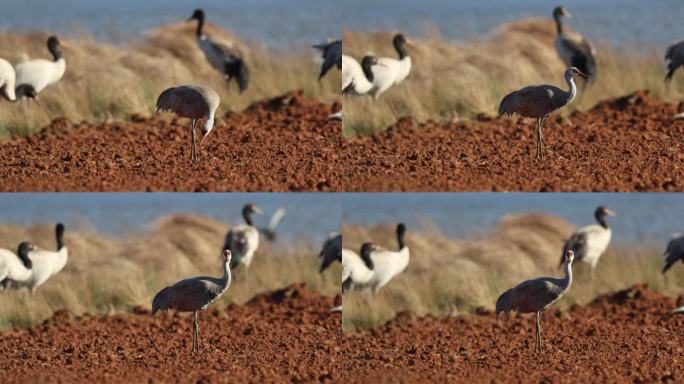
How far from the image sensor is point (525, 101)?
1371 centimetres

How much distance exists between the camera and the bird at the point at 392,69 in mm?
15234

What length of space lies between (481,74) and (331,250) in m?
2.32

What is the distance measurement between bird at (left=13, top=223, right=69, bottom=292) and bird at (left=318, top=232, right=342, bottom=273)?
8.45 feet

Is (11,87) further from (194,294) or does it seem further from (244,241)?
(194,294)

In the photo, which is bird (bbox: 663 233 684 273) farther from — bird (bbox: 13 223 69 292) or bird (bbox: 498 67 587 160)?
bird (bbox: 13 223 69 292)

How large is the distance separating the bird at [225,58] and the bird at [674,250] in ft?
14.8

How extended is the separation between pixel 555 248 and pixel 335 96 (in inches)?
106

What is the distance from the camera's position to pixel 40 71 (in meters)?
15.7

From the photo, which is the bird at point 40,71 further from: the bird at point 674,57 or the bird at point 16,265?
the bird at point 674,57

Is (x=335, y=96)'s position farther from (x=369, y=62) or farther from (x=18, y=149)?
(x=18, y=149)

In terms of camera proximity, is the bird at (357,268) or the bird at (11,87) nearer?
the bird at (357,268)

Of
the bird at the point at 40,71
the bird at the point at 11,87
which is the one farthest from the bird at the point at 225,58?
the bird at the point at 11,87

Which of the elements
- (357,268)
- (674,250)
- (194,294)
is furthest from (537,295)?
(674,250)

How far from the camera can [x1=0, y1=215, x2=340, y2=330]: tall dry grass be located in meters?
15.4
